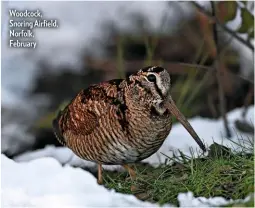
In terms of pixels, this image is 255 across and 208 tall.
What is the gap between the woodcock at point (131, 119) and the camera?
4141mm

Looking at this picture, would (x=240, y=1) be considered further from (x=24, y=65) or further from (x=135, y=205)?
(x=24, y=65)

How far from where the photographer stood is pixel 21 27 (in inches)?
238

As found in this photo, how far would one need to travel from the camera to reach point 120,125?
13.8ft

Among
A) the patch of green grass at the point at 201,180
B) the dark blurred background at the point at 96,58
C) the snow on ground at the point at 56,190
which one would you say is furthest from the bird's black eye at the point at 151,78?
the dark blurred background at the point at 96,58

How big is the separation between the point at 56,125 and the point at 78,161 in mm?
381

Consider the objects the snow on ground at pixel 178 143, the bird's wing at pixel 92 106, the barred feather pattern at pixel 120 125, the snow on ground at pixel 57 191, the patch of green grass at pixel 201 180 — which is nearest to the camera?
the snow on ground at pixel 57 191

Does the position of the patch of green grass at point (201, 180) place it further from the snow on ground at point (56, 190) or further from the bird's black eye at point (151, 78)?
the bird's black eye at point (151, 78)

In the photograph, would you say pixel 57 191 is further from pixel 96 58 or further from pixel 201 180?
pixel 96 58

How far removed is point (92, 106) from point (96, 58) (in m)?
4.32

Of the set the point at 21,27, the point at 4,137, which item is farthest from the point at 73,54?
the point at 21,27

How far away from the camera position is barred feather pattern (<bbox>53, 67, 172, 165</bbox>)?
4.18 m

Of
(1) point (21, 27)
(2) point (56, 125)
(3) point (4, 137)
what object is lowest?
(3) point (4, 137)

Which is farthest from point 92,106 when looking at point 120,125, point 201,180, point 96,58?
point 96,58

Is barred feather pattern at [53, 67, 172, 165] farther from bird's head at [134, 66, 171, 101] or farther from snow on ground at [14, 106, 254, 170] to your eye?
snow on ground at [14, 106, 254, 170]
